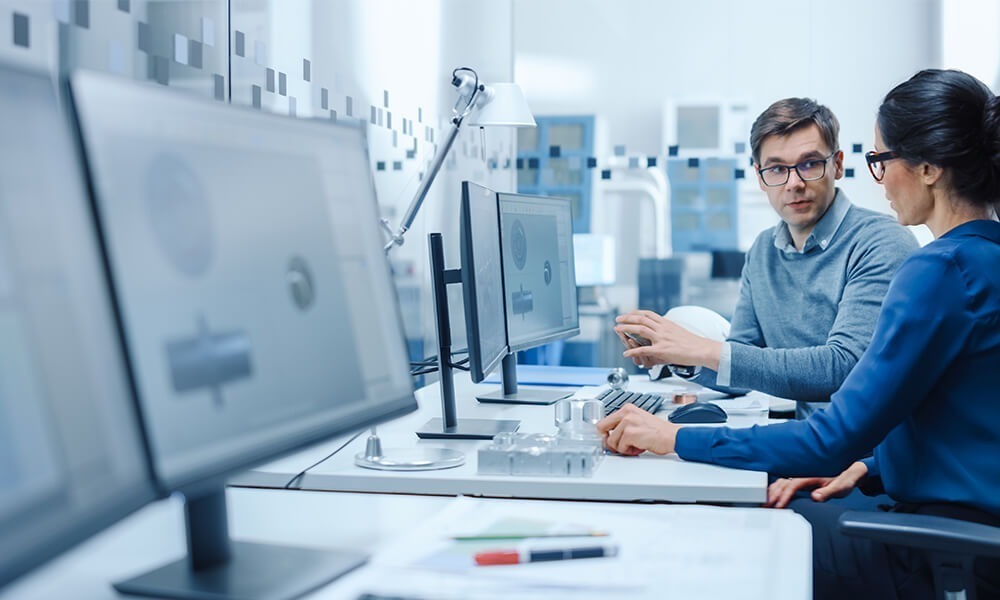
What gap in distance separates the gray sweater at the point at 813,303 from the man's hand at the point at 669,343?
0.14ft

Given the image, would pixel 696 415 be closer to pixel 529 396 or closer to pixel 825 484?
pixel 825 484

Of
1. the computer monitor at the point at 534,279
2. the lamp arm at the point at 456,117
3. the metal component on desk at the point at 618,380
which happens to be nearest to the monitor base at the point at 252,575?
the computer monitor at the point at 534,279

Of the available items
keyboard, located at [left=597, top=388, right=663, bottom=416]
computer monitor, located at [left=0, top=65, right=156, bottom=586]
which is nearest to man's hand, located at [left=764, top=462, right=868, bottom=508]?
keyboard, located at [left=597, top=388, right=663, bottom=416]

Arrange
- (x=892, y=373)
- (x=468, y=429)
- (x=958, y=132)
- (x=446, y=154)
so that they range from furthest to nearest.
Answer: (x=446, y=154) < (x=468, y=429) < (x=958, y=132) < (x=892, y=373)

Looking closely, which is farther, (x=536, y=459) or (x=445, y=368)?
(x=445, y=368)

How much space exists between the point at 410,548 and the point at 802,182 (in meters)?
1.60

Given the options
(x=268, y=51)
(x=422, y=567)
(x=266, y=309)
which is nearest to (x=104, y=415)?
(x=266, y=309)

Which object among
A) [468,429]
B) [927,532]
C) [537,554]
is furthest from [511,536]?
[468,429]

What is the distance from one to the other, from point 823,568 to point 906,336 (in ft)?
1.34

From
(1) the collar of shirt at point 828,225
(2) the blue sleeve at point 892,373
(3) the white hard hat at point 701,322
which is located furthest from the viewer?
(3) the white hard hat at point 701,322

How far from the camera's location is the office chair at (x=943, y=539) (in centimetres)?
115

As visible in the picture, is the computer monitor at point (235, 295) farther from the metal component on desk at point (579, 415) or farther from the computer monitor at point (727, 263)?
the computer monitor at point (727, 263)

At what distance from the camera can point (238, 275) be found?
2.84 feet

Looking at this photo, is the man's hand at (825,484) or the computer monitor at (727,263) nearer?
the man's hand at (825,484)
